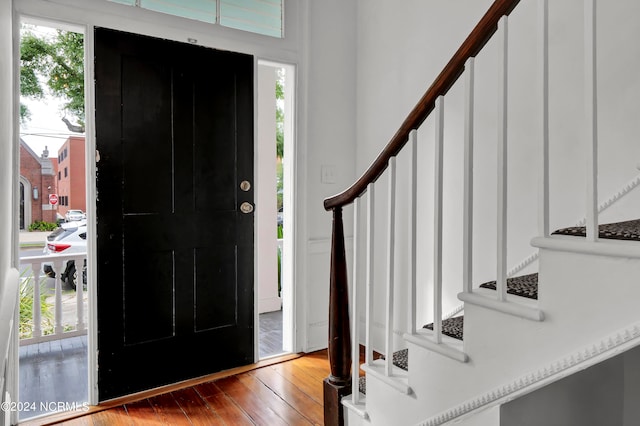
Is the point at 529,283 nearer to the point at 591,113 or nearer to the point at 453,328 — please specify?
the point at 453,328

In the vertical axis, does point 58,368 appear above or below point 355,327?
below

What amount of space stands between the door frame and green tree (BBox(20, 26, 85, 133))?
186cm

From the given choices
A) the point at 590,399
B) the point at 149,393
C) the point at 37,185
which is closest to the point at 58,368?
the point at 149,393

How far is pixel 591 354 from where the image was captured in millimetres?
954

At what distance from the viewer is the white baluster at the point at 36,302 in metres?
3.20

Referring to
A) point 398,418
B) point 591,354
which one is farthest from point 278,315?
point 591,354

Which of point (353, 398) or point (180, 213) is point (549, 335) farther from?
point (180, 213)

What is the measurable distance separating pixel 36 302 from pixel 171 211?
62.6 inches

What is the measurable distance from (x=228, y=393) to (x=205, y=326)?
43 cm

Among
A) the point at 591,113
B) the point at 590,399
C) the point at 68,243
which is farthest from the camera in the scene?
the point at 68,243

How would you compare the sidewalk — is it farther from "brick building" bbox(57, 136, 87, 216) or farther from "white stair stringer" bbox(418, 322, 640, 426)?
"white stair stringer" bbox(418, 322, 640, 426)

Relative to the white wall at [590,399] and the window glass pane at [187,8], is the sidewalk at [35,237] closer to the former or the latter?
the window glass pane at [187,8]

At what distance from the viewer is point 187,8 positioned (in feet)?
8.36

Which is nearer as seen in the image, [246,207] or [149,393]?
[149,393]
